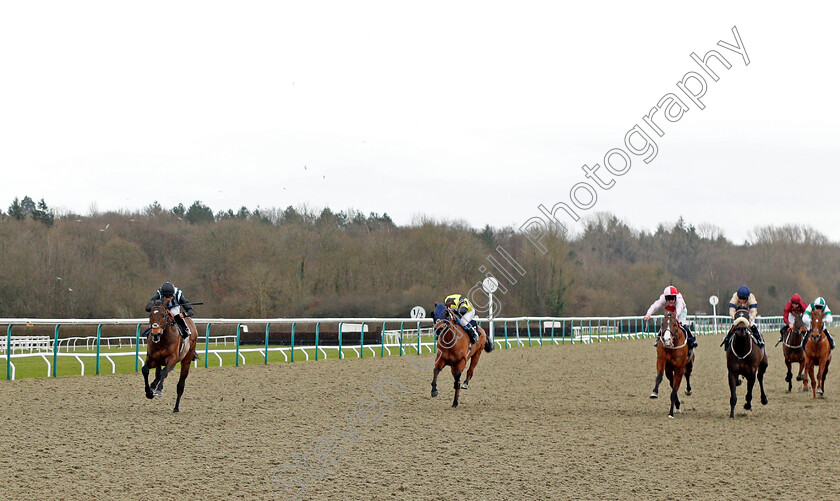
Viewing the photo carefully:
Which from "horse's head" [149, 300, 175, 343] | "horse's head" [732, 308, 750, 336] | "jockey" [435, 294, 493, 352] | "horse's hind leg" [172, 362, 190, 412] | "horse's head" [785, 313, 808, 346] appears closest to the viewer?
"horse's head" [149, 300, 175, 343]

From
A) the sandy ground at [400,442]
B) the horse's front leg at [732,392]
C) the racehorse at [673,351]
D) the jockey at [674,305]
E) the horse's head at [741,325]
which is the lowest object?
the sandy ground at [400,442]

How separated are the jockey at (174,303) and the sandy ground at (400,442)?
1069mm

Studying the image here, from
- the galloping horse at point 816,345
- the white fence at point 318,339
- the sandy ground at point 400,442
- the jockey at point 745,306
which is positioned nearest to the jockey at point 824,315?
the galloping horse at point 816,345

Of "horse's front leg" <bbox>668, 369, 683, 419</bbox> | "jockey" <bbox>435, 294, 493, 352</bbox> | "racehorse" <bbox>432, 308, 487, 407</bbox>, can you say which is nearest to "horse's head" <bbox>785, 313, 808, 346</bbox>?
"horse's front leg" <bbox>668, 369, 683, 419</bbox>

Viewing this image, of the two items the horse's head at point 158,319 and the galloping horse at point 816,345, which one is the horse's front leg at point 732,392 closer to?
the galloping horse at point 816,345

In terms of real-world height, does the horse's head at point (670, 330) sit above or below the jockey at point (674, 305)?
below

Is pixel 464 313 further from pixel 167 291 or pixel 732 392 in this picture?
pixel 167 291

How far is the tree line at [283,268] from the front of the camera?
1614 inches

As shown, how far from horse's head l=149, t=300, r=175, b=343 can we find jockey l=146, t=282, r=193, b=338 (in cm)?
6

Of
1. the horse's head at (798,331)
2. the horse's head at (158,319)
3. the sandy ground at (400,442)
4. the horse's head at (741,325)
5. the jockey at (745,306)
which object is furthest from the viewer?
the horse's head at (798,331)

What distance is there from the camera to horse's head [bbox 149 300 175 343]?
10531mm

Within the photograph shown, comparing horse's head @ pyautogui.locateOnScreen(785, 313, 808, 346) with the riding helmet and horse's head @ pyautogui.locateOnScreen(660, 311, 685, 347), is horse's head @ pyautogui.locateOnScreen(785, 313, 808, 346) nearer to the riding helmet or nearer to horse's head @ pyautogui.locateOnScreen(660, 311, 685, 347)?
horse's head @ pyautogui.locateOnScreen(660, 311, 685, 347)

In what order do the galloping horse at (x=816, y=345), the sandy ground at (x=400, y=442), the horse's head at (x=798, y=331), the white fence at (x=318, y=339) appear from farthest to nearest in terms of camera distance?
1. the white fence at (x=318, y=339)
2. the horse's head at (x=798, y=331)
3. the galloping horse at (x=816, y=345)
4. the sandy ground at (x=400, y=442)

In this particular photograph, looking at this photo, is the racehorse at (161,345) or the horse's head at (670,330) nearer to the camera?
the racehorse at (161,345)
